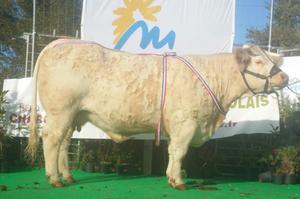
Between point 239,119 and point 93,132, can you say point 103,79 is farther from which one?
point 239,119

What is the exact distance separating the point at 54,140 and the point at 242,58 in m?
2.88

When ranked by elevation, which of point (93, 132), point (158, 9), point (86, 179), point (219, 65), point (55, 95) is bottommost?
point (86, 179)

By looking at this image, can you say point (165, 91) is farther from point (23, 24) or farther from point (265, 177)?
point (23, 24)

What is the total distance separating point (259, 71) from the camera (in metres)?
7.00

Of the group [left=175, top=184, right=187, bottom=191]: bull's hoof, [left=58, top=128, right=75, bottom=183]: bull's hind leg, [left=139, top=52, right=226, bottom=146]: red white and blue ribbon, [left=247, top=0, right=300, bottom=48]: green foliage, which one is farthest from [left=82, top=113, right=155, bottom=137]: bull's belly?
[left=247, top=0, right=300, bottom=48]: green foliage

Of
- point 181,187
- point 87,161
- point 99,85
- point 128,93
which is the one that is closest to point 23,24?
point 87,161

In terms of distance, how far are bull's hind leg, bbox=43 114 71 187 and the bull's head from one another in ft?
8.54

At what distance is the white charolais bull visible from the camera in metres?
6.55

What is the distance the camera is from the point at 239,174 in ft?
29.8

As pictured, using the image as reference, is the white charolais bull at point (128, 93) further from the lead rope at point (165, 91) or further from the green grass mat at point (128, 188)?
the green grass mat at point (128, 188)

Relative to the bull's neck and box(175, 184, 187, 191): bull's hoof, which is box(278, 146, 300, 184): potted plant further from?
box(175, 184, 187, 191): bull's hoof

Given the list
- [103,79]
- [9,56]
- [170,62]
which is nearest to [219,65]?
[170,62]

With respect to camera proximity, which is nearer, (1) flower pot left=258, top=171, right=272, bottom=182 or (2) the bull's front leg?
(2) the bull's front leg

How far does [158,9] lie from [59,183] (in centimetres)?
365
